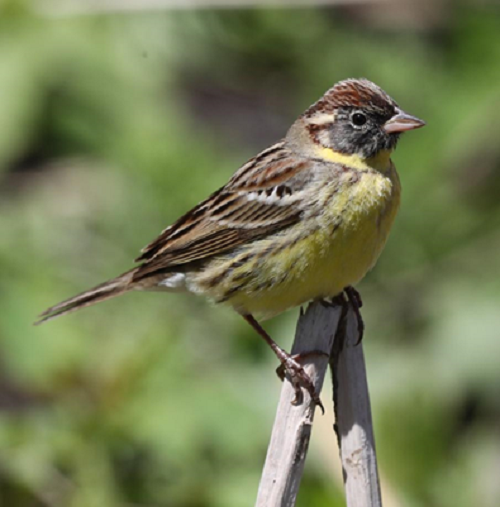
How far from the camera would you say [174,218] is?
15.3 feet

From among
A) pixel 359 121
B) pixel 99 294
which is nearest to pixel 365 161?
pixel 359 121

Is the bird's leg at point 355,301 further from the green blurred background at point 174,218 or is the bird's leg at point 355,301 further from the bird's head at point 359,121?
the green blurred background at point 174,218

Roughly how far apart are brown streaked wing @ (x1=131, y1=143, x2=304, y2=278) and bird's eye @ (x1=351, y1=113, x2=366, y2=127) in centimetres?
20

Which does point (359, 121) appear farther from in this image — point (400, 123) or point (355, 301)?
point (355, 301)

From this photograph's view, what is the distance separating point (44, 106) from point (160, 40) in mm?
713

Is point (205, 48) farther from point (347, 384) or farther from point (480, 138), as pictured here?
point (347, 384)

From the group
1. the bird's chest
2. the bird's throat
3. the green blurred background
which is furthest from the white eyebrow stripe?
the green blurred background

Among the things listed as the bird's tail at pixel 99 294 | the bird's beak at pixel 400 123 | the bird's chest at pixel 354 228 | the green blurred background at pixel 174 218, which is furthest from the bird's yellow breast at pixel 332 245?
the green blurred background at pixel 174 218

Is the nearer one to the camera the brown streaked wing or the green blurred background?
the brown streaked wing

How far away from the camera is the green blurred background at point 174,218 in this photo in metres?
3.82

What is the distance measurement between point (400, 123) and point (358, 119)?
0.13m

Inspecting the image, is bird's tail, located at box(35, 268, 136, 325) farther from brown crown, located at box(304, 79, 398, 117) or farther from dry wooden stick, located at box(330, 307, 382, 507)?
dry wooden stick, located at box(330, 307, 382, 507)

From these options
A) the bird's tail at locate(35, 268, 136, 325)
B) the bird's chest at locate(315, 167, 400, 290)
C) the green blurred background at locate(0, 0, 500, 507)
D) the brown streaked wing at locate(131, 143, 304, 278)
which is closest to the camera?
the bird's chest at locate(315, 167, 400, 290)

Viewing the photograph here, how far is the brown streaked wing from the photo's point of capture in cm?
341
